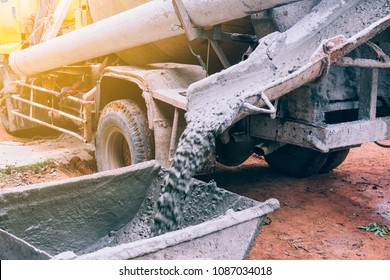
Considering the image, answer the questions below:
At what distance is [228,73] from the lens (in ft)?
10.8

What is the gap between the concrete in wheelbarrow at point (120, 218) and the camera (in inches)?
91.8

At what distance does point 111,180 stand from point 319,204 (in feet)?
7.14

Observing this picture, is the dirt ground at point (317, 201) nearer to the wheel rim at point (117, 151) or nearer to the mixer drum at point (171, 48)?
the wheel rim at point (117, 151)

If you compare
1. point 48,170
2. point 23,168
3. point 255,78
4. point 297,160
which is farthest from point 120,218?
point 23,168

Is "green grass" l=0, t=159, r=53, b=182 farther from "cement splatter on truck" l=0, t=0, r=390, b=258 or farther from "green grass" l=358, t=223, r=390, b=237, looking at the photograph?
"green grass" l=358, t=223, r=390, b=237

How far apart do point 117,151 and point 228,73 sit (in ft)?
6.87

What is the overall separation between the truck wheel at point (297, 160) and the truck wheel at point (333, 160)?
14cm

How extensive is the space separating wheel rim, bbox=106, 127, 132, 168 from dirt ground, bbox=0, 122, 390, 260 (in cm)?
93

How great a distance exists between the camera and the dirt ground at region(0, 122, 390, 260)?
373 centimetres

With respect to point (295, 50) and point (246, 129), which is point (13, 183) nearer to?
point (246, 129)

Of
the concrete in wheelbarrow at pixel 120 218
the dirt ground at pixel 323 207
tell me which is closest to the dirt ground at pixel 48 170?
the dirt ground at pixel 323 207

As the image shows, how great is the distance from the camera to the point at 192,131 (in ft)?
10.4

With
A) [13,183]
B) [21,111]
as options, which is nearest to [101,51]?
[13,183]

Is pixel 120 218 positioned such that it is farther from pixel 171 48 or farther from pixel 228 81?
pixel 171 48
